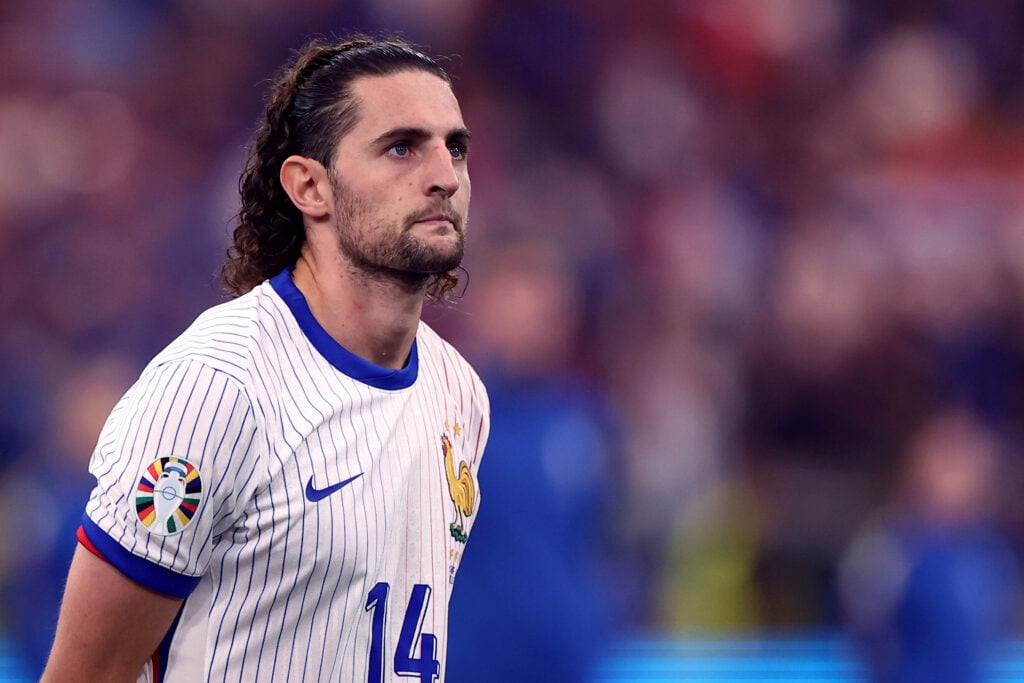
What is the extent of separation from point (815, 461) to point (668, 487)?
2.53ft

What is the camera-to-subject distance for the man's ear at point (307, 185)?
248cm

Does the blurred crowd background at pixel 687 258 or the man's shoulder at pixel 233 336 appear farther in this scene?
the blurred crowd background at pixel 687 258

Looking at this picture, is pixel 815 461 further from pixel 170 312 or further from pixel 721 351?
pixel 170 312

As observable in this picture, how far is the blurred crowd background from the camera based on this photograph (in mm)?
5289

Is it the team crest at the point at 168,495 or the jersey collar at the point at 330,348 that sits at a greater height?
the jersey collar at the point at 330,348

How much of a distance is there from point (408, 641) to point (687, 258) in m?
4.14

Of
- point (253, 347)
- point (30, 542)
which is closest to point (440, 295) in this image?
point (253, 347)

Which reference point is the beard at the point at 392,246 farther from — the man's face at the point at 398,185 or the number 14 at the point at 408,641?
the number 14 at the point at 408,641

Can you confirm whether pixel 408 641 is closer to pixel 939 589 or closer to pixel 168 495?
pixel 168 495

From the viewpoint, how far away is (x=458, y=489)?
2.57 m

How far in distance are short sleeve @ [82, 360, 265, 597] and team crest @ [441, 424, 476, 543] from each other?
0.54 m

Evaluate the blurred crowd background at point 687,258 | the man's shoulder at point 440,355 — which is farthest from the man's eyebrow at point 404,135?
the blurred crowd background at point 687,258

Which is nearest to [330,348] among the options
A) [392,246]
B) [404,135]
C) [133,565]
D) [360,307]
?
[360,307]

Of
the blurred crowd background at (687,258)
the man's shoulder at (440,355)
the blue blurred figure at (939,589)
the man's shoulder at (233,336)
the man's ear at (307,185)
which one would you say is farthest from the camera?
the blurred crowd background at (687,258)
